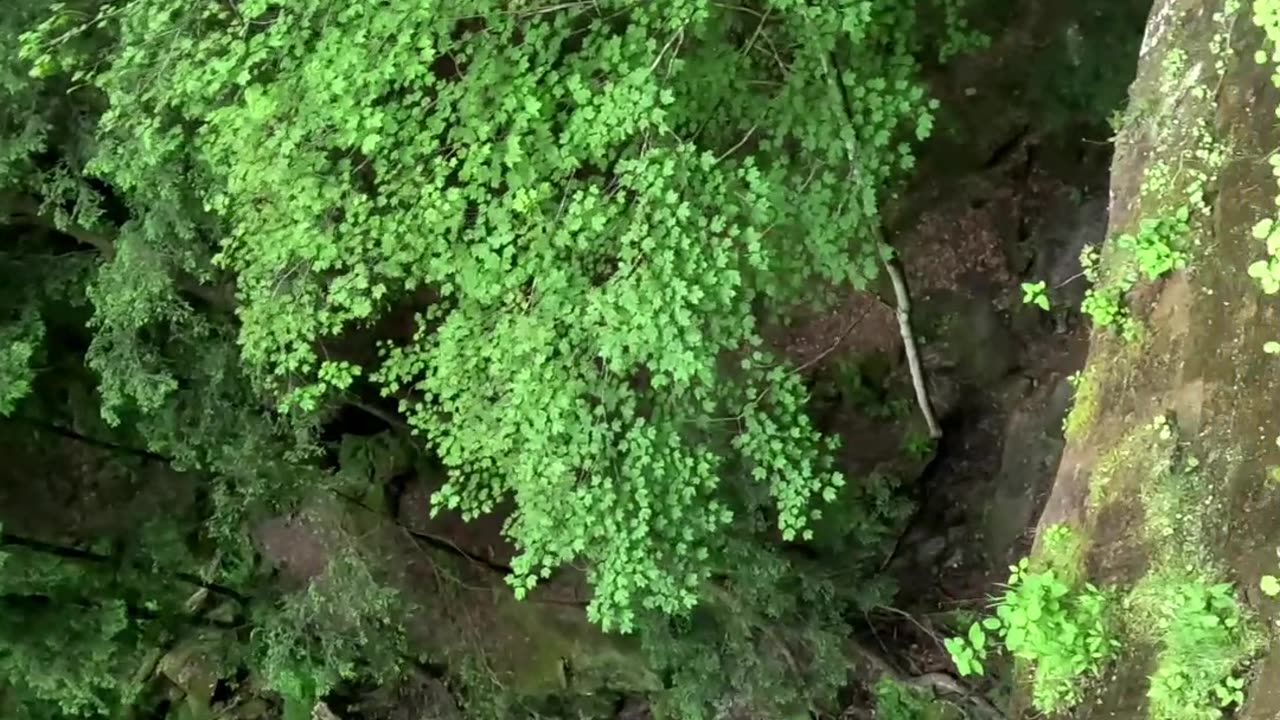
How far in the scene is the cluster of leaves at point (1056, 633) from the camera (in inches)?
111

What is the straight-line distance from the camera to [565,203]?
4.41 meters

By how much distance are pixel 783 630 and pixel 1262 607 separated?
3.74m

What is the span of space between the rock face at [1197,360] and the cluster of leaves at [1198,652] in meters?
0.04

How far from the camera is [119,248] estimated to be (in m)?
5.47

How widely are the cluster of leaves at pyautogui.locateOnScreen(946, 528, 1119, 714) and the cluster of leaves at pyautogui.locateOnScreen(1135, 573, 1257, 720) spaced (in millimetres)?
156

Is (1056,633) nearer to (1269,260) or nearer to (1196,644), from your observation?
(1196,644)

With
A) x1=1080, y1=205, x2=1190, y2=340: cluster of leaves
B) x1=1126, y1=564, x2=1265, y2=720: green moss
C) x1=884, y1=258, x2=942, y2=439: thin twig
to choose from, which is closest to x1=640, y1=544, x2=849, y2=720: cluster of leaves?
x1=884, y1=258, x2=942, y2=439: thin twig

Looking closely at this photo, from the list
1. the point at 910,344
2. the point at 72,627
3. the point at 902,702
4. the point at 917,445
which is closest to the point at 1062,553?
the point at 910,344

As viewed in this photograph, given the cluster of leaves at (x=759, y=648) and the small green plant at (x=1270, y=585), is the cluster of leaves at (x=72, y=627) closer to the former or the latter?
the cluster of leaves at (x=759, y=648)

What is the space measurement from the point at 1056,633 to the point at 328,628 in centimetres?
499

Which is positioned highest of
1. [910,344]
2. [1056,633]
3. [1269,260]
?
[1269,260]

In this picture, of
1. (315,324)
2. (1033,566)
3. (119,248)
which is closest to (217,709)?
(119,248)

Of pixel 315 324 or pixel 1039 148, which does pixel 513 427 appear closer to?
pixel 315 324

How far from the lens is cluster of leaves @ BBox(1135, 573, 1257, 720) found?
8.50 feet
